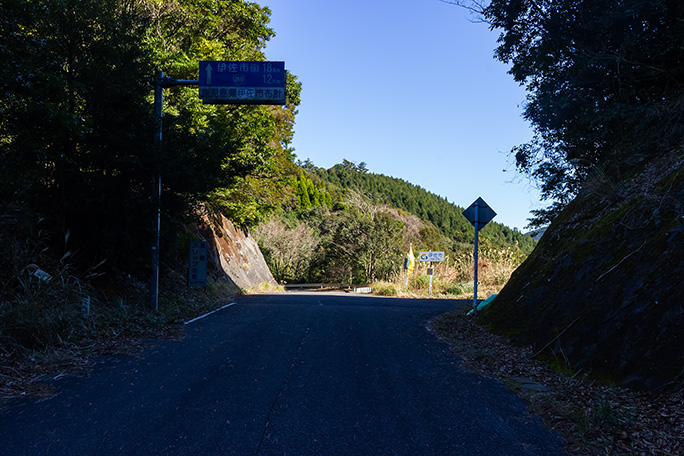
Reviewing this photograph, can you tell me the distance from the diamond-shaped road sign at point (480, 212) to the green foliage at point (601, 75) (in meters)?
2.00

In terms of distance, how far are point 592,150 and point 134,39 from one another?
33.2 ft

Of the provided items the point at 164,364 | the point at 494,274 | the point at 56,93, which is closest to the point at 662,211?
the point at 164,364

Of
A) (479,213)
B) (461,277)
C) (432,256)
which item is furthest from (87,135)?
(461,277)

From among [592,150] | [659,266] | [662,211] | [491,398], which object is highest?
[592,150]

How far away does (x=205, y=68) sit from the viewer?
38.0 ft

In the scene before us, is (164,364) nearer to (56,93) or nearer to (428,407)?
(428,407)

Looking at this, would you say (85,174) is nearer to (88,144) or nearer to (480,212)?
(88,144)

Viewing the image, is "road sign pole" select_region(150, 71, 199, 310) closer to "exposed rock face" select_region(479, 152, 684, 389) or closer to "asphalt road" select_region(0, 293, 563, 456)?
"asphalt road" select_region(0, 293, 563, 456)

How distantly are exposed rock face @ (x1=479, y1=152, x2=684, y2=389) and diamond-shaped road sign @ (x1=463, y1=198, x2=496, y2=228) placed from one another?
129 inches

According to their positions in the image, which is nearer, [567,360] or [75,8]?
[567,360]

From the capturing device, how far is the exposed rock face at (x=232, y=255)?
68.4 feet

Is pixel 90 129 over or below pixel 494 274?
over

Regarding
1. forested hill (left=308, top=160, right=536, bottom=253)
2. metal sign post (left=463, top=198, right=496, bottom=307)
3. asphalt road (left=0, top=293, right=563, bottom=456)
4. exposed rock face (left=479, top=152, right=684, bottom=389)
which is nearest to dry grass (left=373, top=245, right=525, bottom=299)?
metal sign post (left=463, top=198, right=496, bottom=307)

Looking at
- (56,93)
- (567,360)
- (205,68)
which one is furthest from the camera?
(205,68)
